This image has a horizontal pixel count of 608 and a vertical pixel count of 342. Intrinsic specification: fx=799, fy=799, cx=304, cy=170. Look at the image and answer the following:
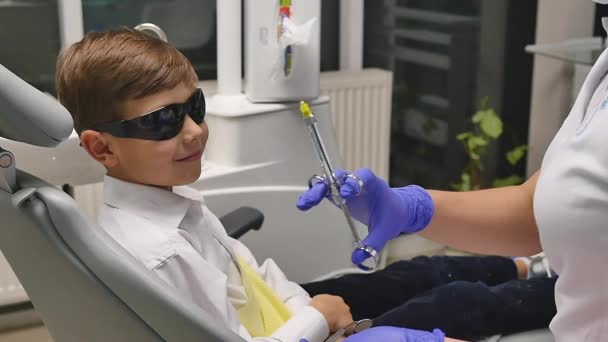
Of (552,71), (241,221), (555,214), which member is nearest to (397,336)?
(555,214)

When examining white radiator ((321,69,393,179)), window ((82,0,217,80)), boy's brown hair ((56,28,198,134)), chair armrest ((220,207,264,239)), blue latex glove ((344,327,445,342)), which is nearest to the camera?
blue latex glove ((344,327,445,342))

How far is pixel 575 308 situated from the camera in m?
1.17

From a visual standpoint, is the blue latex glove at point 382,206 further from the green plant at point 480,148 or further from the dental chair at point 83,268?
the green plant at point 480,148

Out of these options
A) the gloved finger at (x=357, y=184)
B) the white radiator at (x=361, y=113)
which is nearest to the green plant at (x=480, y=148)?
the white radiator at (x=361, y=113)

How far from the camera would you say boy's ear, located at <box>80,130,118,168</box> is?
4.74 ft

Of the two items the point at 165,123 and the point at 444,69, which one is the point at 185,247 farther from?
the point at 444,69

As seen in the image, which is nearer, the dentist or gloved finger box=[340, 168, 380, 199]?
the dentist

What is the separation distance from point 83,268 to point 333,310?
23.2 inches

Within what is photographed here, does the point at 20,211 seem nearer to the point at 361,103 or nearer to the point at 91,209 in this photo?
the point at 91,209

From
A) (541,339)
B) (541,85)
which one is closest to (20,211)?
(541,339)

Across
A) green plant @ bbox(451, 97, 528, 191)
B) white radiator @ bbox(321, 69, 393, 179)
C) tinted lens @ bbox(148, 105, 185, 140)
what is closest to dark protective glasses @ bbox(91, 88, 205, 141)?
tinted lens @ bbox(148, 105, 185, 140)

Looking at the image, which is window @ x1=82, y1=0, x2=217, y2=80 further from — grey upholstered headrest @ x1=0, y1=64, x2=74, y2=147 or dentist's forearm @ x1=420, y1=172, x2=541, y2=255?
grey upholstered headrest @ x1=0, y1=64, x2=74, y2=147

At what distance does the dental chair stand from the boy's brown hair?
1.06ft

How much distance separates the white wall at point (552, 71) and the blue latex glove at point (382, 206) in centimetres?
188
